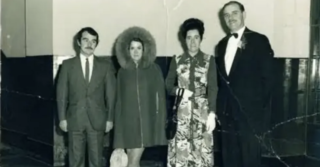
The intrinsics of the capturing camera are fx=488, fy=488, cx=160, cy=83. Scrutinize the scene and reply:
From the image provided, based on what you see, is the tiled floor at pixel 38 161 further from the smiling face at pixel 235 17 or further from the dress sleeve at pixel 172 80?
the smiling face at pixel 235 17

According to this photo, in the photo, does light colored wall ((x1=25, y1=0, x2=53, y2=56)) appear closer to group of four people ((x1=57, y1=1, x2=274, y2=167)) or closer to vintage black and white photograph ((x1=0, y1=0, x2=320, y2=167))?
vintage black and white photograph ((x1=0, y1=0, x2=320, y2=167))

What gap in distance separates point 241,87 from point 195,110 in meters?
0.32

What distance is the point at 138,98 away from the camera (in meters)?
2.65

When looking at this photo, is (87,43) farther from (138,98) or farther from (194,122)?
(194,122)

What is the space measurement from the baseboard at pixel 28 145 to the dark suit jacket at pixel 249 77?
1.30m

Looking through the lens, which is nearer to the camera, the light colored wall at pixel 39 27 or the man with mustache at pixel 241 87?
the man with mustache at pixel 241 87

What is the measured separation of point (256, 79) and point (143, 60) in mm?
647

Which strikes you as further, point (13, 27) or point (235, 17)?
point (13, 27)

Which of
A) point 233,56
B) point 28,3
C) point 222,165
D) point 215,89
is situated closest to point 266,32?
point 233,56

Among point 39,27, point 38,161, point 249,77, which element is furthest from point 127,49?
point 38,161

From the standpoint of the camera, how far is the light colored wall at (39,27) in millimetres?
3254

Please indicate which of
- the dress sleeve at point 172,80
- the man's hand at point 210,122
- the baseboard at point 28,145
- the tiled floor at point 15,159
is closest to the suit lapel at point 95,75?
the dress sleeve at point 172,80

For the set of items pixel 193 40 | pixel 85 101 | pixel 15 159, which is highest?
pixel 193 40

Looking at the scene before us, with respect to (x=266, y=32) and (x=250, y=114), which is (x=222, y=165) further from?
(x=266, y=32)
